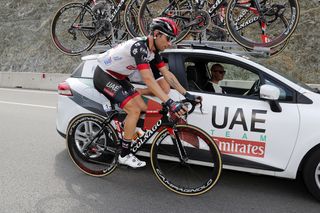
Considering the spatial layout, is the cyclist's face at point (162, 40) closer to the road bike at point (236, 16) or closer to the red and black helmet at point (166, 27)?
the red and black helmet at point (166, 27)

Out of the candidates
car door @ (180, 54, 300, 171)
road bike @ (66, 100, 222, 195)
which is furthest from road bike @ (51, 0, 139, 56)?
car door @ (180, 54, 300, 171)

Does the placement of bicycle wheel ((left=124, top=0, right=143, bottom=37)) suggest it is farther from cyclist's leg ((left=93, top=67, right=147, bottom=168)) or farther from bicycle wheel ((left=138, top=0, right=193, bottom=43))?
cyclist's leg ((left=93, top=67, right=147, bottom=168))

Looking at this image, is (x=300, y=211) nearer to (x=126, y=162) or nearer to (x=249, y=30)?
(x=126, y=162)

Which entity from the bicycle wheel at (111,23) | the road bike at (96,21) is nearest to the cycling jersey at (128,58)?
the road bike at (96,21)

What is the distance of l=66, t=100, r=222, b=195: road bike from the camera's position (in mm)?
3854

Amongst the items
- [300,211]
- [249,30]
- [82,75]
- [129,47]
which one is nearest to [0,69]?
[249,30]

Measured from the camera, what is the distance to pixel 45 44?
21078mm

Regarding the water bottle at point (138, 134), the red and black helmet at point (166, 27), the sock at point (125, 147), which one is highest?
the red and black helmet at point (166, 27)

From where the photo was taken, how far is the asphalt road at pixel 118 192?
3.66 metres

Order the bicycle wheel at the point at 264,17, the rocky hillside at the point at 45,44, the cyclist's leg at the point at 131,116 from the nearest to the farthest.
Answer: the cyclist's leg at the point at 131,116, the bicycle wheel at the point at 264,17, the rocky hillside at the point at 45,44

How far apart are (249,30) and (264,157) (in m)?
6.54

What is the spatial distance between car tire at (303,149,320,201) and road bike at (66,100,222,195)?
3.12ft

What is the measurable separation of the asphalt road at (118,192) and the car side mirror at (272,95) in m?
1.05

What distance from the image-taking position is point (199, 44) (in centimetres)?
467
